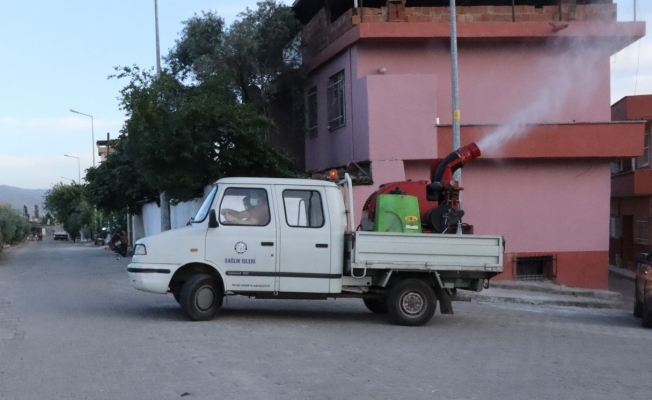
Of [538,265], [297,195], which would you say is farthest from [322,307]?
[538,265]

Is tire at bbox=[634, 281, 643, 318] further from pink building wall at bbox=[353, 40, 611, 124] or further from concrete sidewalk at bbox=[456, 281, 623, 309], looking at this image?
pink building wall at bbox=[353, 40, 611, 124]

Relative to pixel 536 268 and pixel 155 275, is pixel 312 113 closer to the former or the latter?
pixel 536 268

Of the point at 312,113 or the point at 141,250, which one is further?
the point at 312,113

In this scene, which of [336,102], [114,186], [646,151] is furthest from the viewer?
[114,186]

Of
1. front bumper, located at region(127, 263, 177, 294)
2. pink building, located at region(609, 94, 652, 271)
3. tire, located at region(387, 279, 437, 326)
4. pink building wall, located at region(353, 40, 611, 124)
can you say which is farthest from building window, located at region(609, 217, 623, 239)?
front bumper, located at region(127, 263, 177, 294)

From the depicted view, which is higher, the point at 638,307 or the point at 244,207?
the point at 244,207

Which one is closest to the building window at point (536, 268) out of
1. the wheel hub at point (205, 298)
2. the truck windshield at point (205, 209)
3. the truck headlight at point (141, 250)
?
the truck windshield at point (205, 209)

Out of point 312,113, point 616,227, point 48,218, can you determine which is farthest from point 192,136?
point 48,218

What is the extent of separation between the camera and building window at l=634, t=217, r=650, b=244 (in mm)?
29844

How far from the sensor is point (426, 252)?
1226 cm

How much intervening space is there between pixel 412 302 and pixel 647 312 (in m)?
4.26

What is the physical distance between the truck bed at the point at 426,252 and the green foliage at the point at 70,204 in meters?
73.9

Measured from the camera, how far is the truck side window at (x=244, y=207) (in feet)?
40.7

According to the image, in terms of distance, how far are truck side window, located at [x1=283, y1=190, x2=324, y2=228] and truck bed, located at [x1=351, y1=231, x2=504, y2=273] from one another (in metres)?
0.75
